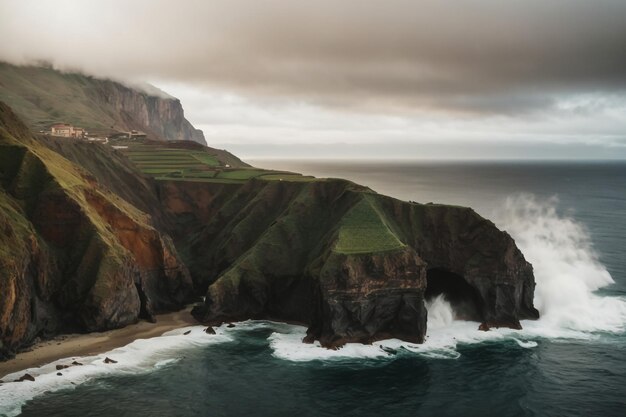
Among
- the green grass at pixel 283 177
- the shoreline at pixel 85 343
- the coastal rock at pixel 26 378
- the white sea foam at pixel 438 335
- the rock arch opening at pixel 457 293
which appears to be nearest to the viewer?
the coastal rock at pixel 26 378

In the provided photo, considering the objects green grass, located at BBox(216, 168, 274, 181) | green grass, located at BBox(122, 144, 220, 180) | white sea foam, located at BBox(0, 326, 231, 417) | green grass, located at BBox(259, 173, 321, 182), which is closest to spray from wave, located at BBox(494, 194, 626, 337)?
green grass, located at BBox(259, 173, 321, 182)

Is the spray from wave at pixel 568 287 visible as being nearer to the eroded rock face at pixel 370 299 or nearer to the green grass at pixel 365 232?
the eroded rock face at pixel 370 299

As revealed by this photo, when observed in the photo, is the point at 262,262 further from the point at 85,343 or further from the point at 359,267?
the point at 85,343

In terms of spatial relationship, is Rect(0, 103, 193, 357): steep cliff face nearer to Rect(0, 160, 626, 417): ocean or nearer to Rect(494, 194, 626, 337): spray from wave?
Rect(0, 160, 626, 417): ocean

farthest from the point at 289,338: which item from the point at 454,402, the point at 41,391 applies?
the point at 41,391

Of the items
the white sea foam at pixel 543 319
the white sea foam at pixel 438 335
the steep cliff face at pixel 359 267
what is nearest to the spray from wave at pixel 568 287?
the white sea foam at pixel 543 319

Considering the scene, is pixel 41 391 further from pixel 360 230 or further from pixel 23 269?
pixel 360 230
